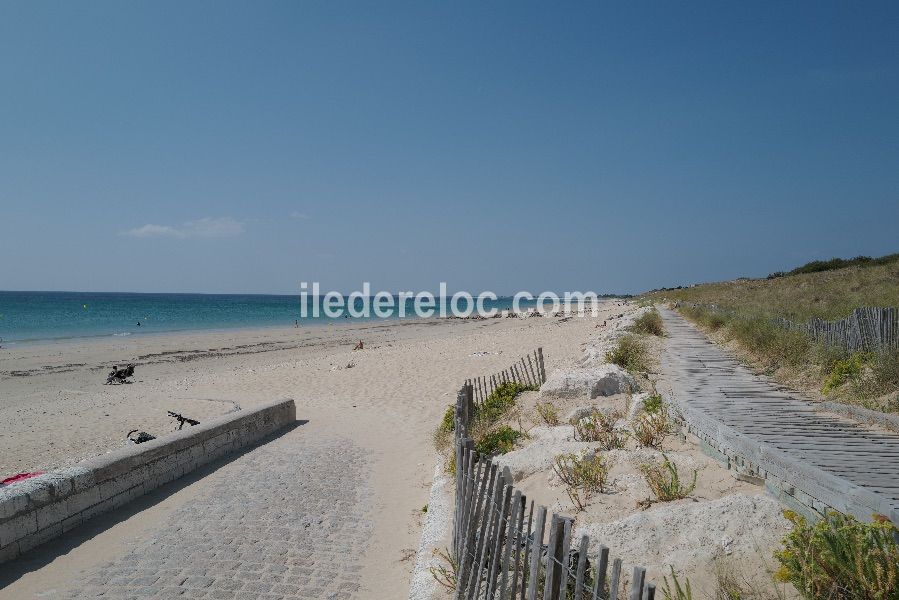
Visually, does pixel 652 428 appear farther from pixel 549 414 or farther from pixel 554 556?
pixel 554 556

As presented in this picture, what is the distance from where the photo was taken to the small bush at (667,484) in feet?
13.9

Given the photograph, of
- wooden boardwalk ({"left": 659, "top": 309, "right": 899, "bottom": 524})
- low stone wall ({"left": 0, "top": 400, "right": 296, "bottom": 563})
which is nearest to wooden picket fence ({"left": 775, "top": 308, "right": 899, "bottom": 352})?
wooden boardwalk ({"left": 659, "top": 309, "right": 899, "bottom": 524})

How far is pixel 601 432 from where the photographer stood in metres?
6.09

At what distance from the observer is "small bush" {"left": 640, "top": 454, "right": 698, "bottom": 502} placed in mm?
4232

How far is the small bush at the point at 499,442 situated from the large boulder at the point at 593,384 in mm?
1464

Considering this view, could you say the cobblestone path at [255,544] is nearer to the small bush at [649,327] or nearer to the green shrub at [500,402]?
the green shrub at [500,402]

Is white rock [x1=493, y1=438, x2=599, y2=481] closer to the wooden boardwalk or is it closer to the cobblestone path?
the wooden boardwalk

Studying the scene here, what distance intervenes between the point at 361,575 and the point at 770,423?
167 inches

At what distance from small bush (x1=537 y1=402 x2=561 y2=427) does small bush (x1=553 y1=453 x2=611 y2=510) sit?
243 cm

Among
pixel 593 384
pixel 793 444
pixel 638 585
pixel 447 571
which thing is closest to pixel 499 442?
pixel 593 384

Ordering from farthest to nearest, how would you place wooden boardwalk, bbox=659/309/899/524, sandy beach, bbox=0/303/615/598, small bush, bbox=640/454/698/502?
1. sandy beach, bbox=0/303/615/598
2. small bush, bbox=640/454/698/502
3. wooden boardwalk, bbox=659/309/899/524

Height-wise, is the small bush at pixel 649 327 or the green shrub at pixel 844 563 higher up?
the small bush at pixel 649 327

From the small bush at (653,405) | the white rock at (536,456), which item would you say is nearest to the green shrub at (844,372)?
the small bush at (653,405)

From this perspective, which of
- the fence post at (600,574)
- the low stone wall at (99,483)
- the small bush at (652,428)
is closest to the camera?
the fence post at (600,574)
